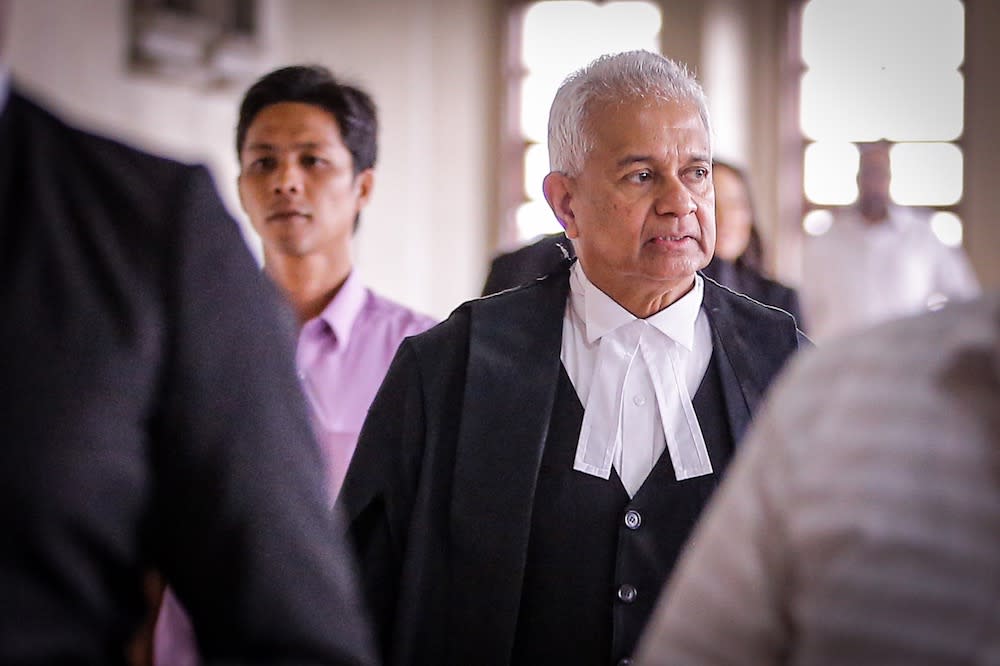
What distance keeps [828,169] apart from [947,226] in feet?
4.05

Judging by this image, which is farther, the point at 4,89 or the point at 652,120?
the point at 652,120

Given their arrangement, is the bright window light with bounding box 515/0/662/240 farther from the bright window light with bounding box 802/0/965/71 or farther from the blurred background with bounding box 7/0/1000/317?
the bright window light with bounding box 802/0/965/71

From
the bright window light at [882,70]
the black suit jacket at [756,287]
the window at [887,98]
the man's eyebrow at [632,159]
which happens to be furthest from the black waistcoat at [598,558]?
the bright window light at [882,70]

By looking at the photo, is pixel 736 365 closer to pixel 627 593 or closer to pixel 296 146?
pixel 627 593

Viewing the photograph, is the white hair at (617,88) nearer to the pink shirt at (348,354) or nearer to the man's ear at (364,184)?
the pink shirt at (348,354)

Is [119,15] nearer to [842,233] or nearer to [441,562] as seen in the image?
[842,233]

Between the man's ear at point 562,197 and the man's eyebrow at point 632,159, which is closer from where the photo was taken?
the man's eyebrow at point 632,159

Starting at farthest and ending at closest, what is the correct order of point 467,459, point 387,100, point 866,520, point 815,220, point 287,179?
point 815,220
point 387,100
point 287,179
point 467,459
point 866,520

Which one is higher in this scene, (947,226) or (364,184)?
(947,226)

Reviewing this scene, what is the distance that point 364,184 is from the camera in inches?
155

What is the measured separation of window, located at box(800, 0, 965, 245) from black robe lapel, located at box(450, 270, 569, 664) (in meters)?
10.7

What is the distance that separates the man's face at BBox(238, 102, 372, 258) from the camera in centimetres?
371

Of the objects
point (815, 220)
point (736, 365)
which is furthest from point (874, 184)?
point (736, 365)

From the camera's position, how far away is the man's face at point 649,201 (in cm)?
267
